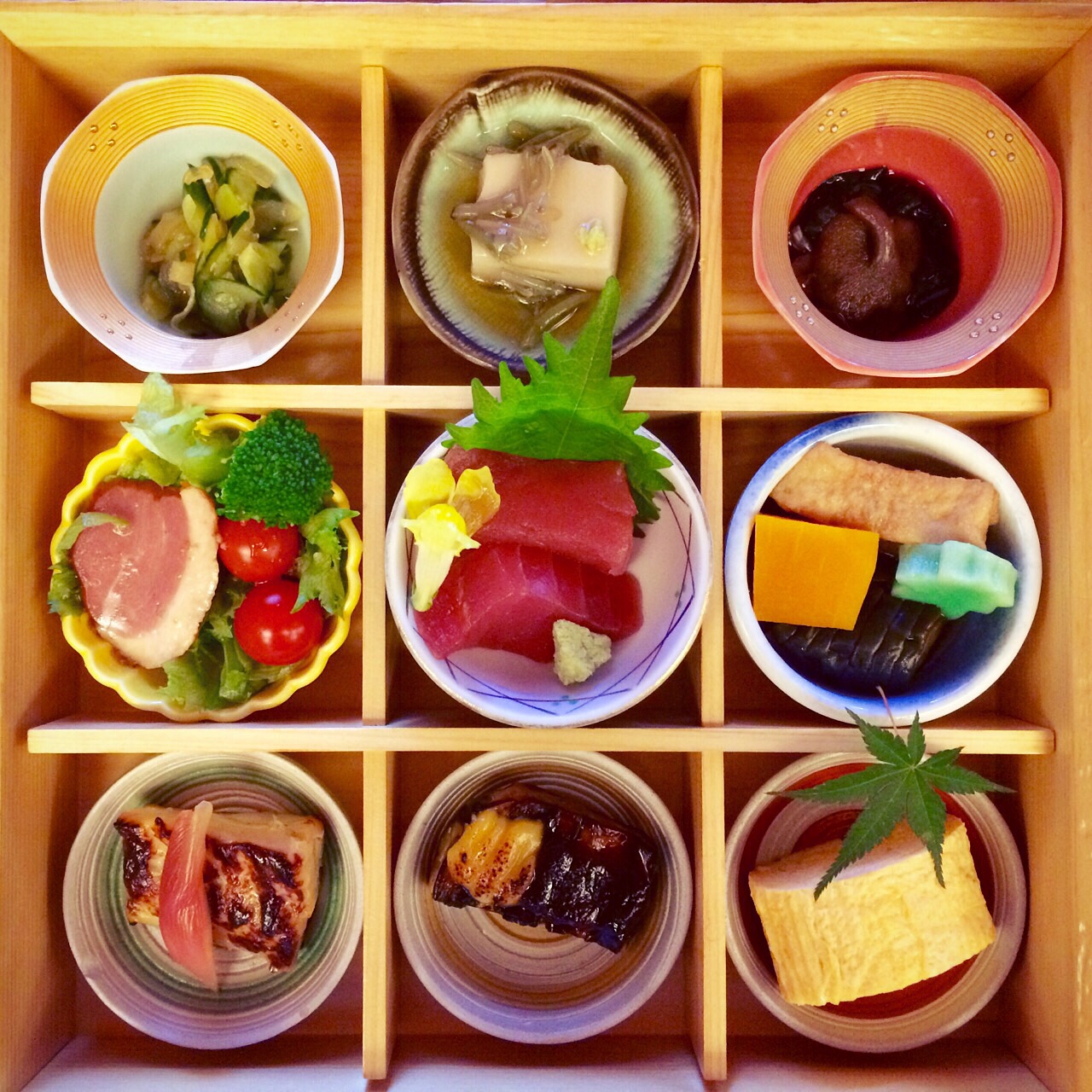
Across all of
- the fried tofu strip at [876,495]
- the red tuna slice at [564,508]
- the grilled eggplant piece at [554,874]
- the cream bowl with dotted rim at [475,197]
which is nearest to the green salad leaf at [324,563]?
the red tuna slice at [564,508]

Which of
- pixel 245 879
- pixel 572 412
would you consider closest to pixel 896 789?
pixel 572 412

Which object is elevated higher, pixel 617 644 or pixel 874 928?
pixel 617 644

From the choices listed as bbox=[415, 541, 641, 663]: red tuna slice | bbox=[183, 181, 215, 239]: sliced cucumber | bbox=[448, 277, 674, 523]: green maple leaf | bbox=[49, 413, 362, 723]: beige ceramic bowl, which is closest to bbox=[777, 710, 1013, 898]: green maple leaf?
bbox=[415, 541, 641, 663]: red tuna slice

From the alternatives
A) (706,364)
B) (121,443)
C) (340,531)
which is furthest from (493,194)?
(121,443)

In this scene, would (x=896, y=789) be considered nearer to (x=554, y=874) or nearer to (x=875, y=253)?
(x=554, y=874)

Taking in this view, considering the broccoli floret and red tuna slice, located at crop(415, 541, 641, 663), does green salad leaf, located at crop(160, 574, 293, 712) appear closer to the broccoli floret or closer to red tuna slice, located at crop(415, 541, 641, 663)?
the broccoli floret

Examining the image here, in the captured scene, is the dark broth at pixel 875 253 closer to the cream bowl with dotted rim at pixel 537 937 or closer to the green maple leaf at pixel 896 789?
the green maple leaf at pixel 896 789
